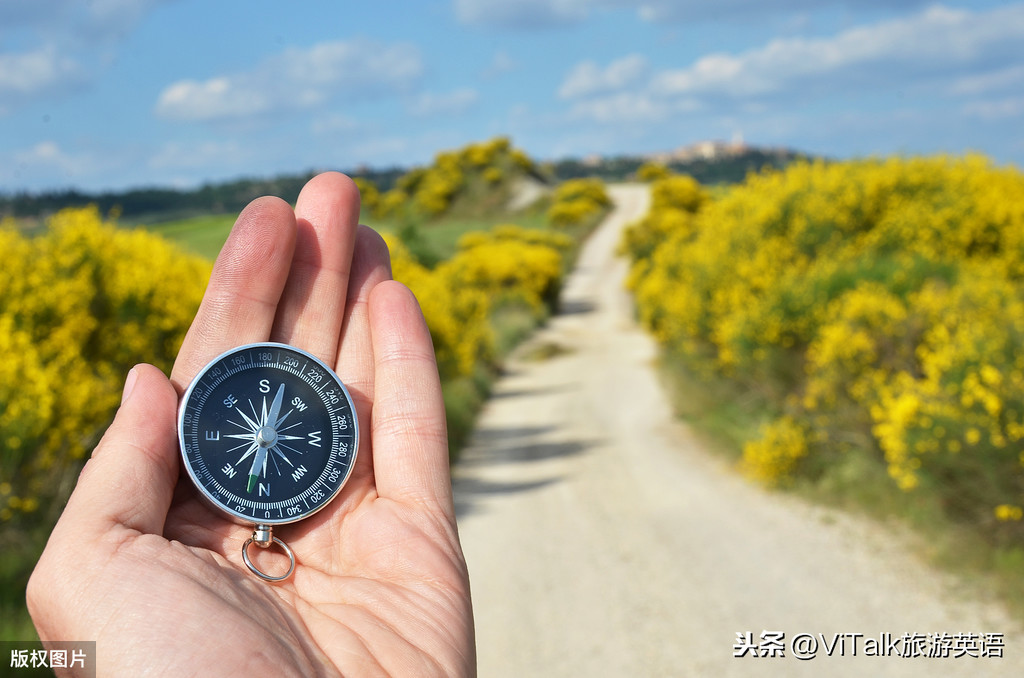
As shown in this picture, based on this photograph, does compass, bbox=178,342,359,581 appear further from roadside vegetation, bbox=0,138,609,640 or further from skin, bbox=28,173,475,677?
roadside vegetation, bbox=0,138,609,640

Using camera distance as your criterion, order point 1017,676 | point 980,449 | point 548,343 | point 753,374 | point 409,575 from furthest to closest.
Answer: point 548,343 → point 753,374 → point 980,449 → point 1017,676 → point 409,575

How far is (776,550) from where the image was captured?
765cm

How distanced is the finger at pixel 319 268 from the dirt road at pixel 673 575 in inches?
148

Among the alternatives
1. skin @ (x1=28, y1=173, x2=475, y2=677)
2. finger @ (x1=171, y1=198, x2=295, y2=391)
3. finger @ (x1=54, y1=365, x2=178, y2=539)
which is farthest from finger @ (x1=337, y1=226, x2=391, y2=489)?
finger @ (x1=54, y1=365, x2=178, y2=539)

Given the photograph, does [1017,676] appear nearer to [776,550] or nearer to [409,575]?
[776,550]

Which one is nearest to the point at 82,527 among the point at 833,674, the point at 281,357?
the point at 281,357

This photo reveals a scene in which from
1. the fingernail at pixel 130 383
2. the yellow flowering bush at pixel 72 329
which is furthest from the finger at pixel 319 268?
the yellow flowering bush at pixel 72 329

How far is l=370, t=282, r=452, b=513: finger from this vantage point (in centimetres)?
254

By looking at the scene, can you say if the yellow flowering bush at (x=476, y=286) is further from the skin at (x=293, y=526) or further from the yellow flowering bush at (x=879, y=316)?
the skin at (x=293, y=526)

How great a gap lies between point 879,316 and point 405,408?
7.38 meters

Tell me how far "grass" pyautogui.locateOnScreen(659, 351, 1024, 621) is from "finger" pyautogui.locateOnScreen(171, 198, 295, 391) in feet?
20.1

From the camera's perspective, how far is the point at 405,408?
8.46 ft

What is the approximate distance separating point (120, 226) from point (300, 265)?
8.36 m

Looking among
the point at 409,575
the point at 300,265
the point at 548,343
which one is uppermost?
the point at 300,265
